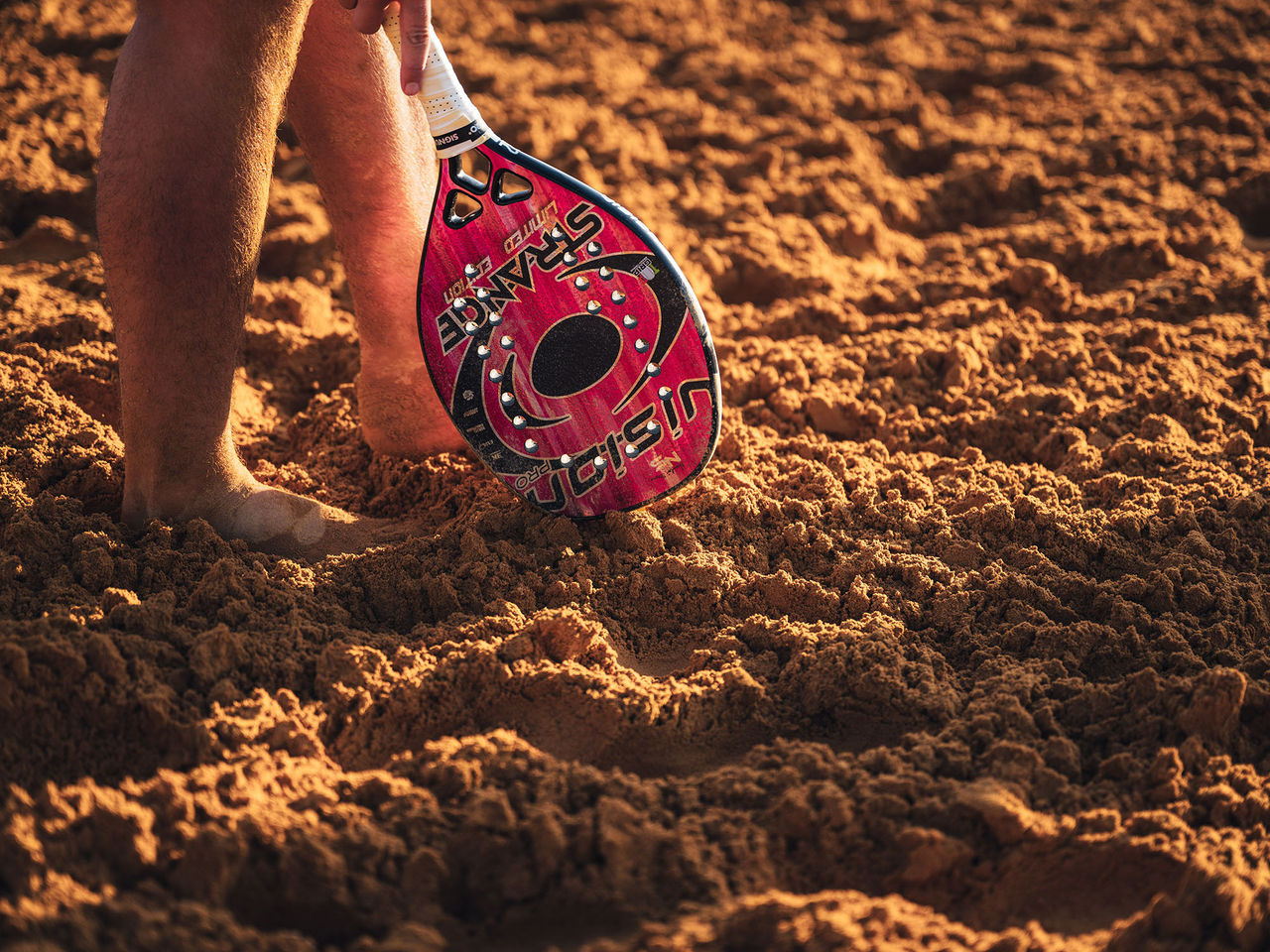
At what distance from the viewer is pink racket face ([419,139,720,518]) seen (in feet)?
5.20

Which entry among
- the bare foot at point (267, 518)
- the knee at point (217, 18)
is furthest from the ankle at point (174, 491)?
the knee at point (217, 18)

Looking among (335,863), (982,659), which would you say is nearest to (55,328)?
(335,863)

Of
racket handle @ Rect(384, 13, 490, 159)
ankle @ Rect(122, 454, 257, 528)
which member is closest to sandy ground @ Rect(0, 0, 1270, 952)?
ankle @ Rect(122, 454, 257, 528)

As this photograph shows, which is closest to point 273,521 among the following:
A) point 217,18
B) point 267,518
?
point 267,518

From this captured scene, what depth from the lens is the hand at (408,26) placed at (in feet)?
4.91

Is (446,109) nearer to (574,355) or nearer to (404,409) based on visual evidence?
(574,355)

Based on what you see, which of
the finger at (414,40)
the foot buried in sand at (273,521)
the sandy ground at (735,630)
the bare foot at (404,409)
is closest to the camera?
the sandy ground at (735,630)

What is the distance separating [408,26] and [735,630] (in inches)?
38.5

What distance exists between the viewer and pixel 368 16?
5.11ft

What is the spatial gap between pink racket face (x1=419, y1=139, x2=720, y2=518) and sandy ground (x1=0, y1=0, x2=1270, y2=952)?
3.8 inches

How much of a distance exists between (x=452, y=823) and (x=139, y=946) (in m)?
0.31

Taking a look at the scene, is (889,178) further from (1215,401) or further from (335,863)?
(335,863)

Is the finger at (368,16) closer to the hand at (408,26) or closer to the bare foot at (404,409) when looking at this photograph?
the hand at (408,26)

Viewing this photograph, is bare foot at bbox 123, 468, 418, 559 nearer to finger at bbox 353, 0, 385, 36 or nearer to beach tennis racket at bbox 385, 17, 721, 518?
beach tennis racket at bbox 385, 17, 721, 518
